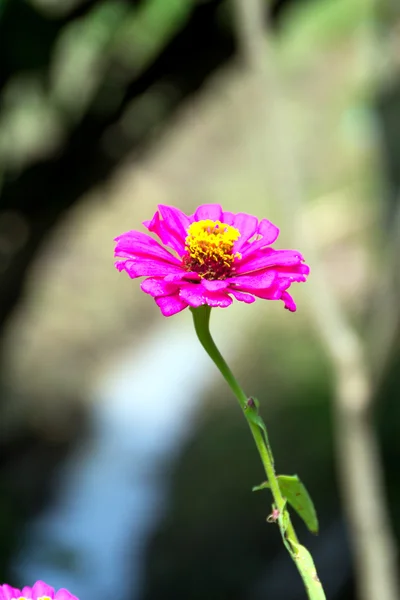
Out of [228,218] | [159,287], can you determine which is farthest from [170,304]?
[228,218]

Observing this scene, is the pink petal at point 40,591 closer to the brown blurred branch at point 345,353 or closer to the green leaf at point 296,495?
the green leaf at point 296,495

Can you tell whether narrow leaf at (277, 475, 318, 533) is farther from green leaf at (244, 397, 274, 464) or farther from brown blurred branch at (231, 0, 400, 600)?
brown blurred branch at (231, 0, 400, 600)

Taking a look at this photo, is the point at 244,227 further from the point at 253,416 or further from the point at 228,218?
the point at 253,416

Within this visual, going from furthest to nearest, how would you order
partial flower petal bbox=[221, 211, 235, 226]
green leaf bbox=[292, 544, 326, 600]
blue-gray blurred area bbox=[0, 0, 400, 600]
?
blue-gray blurred area bbox=[0, 0, 400, 600] → partial flower petal bbox=[221, 211, 235, 226] → green leaf bbox=[292, 544, 326, 600]

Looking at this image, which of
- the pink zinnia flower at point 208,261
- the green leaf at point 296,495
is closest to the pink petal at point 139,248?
the pink zinnia flower at point 208,261

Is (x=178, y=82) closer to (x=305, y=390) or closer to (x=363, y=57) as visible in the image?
(x=305, y=390)

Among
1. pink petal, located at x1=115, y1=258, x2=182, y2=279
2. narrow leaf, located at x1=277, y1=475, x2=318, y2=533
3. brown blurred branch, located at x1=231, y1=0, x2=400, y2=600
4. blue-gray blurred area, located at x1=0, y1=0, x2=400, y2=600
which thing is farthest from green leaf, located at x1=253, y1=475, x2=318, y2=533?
blue-gray blurred area, located at x1=0, y1=0, x2=400, y2=600
